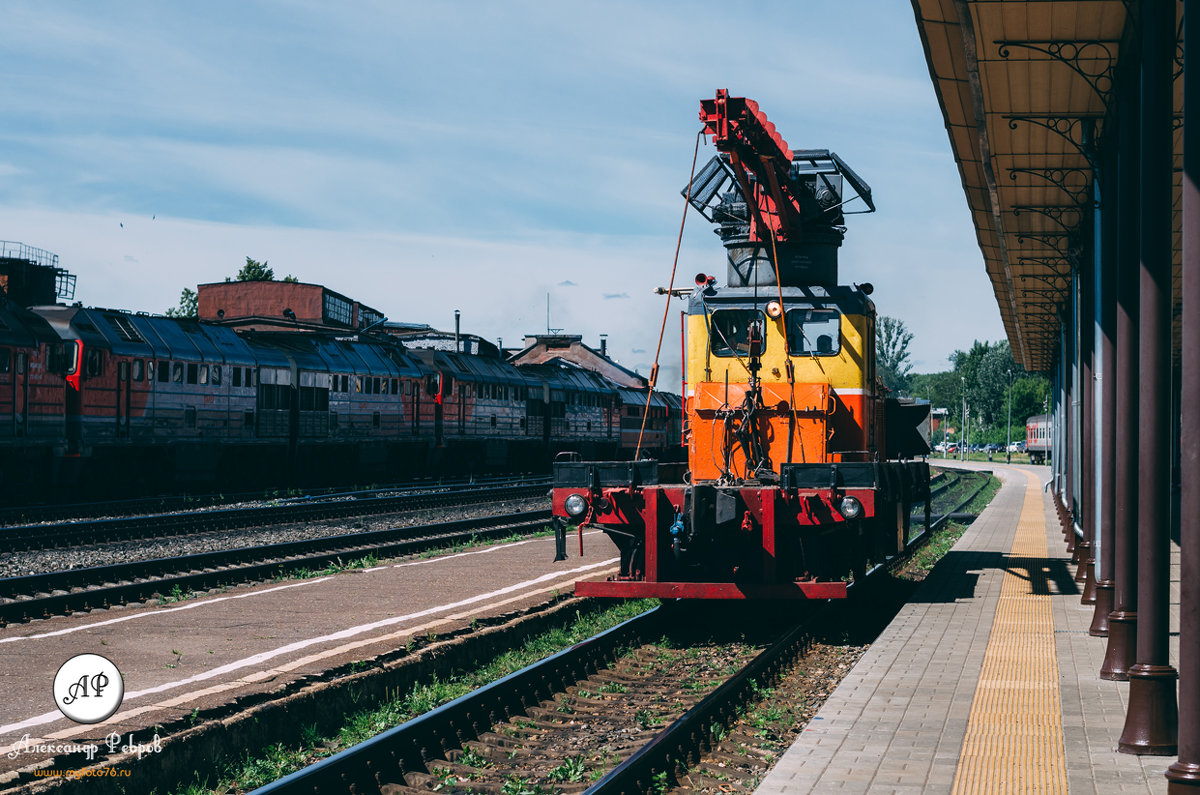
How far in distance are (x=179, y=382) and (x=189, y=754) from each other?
2196 cm

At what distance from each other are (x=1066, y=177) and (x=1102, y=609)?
5.05m

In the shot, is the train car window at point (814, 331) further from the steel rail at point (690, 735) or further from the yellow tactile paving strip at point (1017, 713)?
the steel rail at point (690, 735)

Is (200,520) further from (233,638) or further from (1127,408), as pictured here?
(1127,408)

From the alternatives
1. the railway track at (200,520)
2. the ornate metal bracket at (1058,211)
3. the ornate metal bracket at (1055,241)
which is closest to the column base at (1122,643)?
the ornate metal bracket at (1058,211)

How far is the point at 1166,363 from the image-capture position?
6.24 meters

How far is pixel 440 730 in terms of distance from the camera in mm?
7051

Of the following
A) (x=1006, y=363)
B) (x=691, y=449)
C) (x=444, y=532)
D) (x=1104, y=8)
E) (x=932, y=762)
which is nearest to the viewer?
(x=932, y=762)

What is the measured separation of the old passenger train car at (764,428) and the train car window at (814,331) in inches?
0.5

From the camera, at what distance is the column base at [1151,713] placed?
20.7 ft

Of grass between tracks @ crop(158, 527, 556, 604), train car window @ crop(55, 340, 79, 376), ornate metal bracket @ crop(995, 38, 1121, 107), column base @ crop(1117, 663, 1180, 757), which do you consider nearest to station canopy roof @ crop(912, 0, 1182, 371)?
ornate metal bracket @ crop(995, 38, 1121, 107)

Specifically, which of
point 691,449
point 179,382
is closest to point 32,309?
point 179,382

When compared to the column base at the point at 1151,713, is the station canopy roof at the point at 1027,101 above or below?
above

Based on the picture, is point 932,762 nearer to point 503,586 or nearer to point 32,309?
point 503,586

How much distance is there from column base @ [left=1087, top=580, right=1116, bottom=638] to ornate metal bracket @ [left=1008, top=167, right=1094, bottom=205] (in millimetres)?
4520
